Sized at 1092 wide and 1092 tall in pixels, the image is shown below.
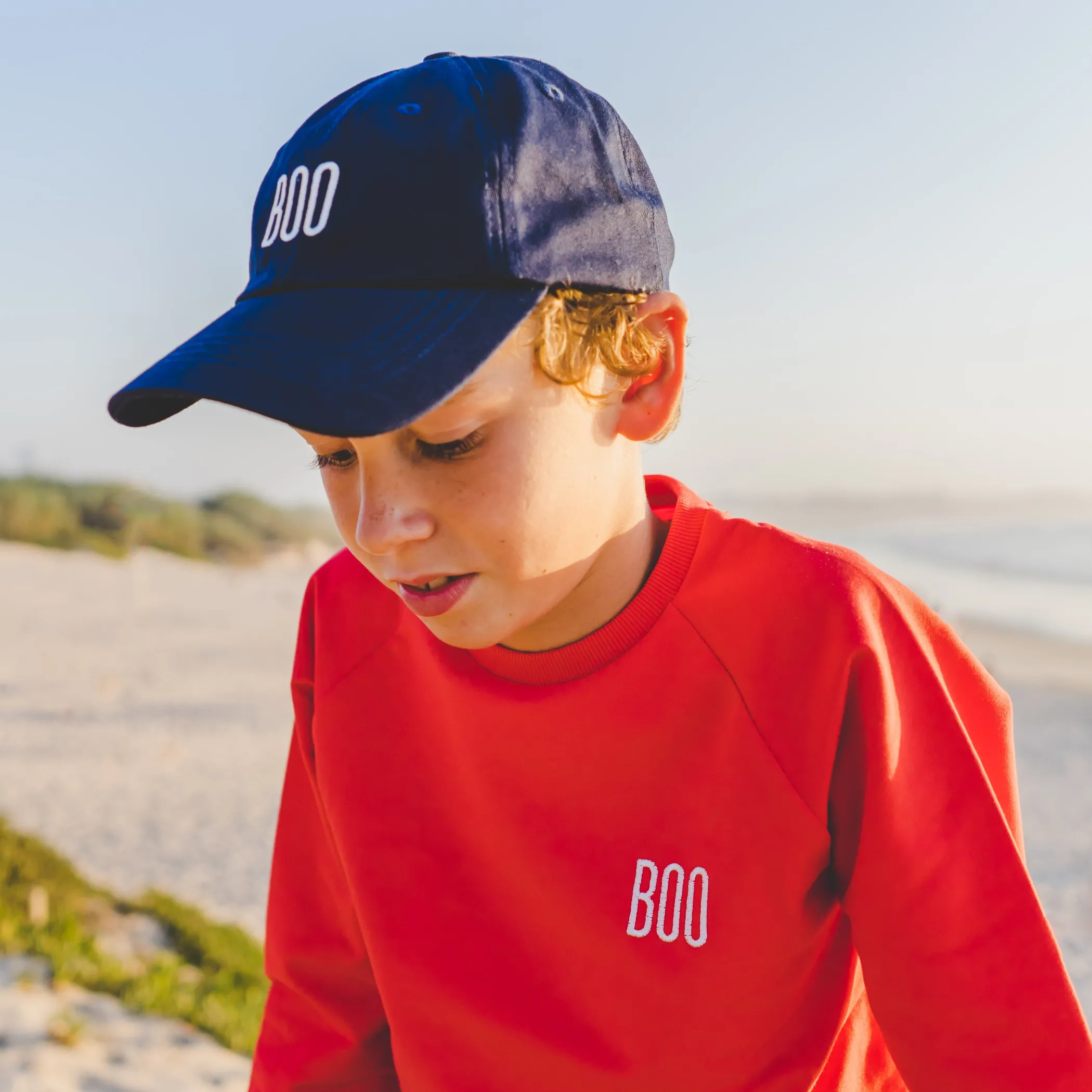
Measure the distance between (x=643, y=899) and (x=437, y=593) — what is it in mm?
466

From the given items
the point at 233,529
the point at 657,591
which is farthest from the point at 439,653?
the point at 233,529

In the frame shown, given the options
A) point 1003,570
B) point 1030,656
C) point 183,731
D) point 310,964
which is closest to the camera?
point 310,964

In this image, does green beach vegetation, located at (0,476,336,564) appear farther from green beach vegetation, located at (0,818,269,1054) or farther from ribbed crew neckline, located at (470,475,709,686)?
ribbed crew neckline, located at (470,475,709,686)

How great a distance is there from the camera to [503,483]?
112cm

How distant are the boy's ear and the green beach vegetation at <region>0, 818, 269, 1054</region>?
2.72m

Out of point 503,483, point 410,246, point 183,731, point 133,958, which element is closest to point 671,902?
point 503,483

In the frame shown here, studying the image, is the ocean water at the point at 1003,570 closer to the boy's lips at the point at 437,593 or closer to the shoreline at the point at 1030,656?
the shoreline at the point at 1030,656

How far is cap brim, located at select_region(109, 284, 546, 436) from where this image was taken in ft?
3.48

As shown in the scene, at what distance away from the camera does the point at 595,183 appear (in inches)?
47.5

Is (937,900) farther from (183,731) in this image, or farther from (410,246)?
(183,731)

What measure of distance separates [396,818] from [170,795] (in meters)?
6.13

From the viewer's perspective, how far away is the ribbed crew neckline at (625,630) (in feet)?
4.32

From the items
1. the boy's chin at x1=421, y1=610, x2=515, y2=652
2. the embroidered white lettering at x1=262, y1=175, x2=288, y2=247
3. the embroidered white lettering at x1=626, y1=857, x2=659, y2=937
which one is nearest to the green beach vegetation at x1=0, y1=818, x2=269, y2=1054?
the embroidered white lettering at x1=626, y1=857, x2=659, y2=937

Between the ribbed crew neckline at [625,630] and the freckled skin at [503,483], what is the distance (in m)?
0.07
